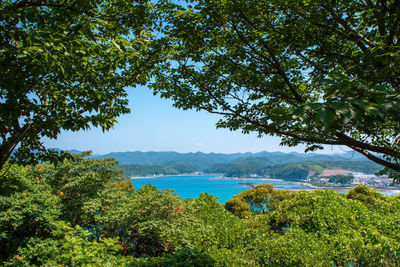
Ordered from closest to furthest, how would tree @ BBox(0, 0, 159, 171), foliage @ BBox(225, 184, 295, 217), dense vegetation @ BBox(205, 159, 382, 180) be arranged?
tree @ BBox(0, 0, 159, 171) < foliage @ BBox(225, 184, 295, 217) < dense vegetation @ BBox(205, 159, 382, 180)

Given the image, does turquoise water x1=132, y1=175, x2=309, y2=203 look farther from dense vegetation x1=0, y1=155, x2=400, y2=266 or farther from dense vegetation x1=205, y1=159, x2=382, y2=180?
dense vegetation x1=0, y1=155, x2=400, y2=266

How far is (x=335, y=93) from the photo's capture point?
4.58 ft

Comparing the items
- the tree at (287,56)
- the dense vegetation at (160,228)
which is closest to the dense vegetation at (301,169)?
the dense vegetation at (160,228)

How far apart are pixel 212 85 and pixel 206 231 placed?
12.6 ft

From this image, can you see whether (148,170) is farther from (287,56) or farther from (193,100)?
(287,56)

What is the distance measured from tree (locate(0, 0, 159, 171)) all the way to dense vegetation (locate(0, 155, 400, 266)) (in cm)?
188

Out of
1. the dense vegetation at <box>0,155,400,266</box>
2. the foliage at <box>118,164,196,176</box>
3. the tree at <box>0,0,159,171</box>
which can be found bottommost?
the foliage at <box>118,164,196,176</box>

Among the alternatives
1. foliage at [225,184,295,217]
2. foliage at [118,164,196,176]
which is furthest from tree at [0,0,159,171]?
foliage at [118,164,196,176]

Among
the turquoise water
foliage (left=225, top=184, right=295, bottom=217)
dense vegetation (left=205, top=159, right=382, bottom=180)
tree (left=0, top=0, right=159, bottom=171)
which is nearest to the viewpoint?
tree (left=0, top=0, right=159, bottom=171)

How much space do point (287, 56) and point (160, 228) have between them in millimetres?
5633

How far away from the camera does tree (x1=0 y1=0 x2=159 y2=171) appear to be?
1.74m

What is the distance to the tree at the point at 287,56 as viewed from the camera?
2432 millimetres

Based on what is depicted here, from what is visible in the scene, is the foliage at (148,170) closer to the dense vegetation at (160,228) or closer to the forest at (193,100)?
the dense vegetation at (160,228)

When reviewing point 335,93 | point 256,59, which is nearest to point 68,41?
point 335,93
